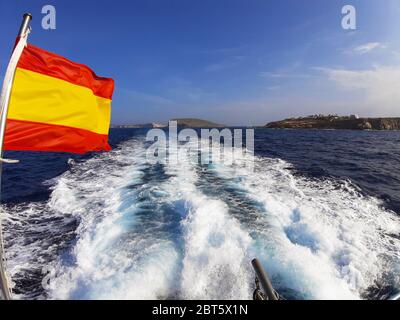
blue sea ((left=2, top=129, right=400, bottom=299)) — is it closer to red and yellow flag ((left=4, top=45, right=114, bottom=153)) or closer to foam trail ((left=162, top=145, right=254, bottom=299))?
foam trail ((left=162, top=145, right=254, bottom=299))

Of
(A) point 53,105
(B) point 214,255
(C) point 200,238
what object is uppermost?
(A) point 53,105

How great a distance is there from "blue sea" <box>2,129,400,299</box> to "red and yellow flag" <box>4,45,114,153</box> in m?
2.95

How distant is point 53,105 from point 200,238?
4496mm

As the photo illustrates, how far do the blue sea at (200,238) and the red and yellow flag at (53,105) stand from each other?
116 inches

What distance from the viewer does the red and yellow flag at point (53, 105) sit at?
3.33m

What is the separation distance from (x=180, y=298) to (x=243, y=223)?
3301 mm

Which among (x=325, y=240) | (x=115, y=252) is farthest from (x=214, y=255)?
(x=325, y=240)

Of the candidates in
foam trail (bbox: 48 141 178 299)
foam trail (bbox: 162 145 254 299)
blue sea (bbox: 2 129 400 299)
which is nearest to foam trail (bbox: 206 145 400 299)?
blue sea (bbox: 2 129 400 299)

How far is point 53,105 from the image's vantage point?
143 inches

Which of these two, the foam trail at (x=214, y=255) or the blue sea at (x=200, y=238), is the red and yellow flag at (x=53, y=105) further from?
the foam trail at (x=214, y=255)

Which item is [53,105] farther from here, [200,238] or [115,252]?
[200,238]
